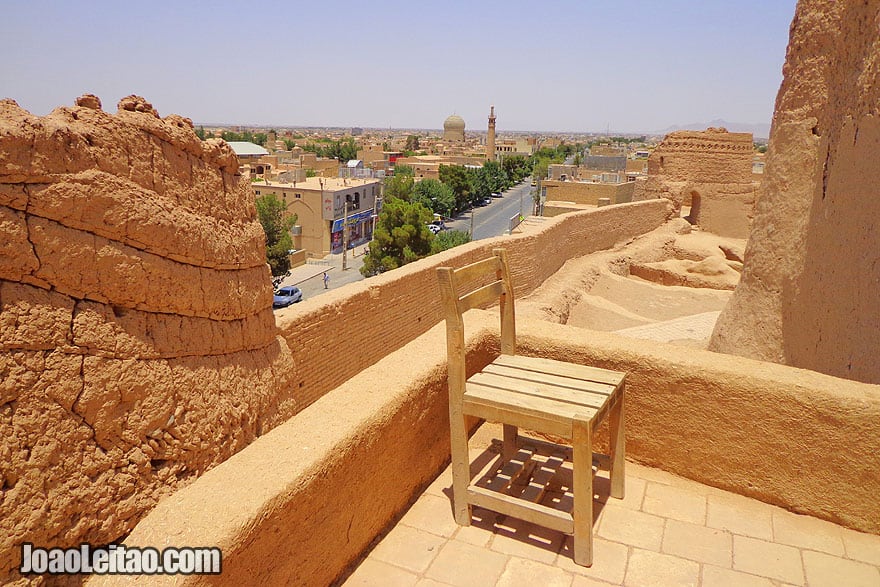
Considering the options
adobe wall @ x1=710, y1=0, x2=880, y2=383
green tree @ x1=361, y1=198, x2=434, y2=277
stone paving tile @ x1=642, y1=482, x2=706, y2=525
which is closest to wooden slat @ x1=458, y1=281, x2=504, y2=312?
stone paving tile @ x1=642, y1=482, x2=706, y2=525

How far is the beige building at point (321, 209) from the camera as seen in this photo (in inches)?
1326

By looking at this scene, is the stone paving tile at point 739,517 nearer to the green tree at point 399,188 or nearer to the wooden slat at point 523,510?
the wooden slat at point 523,510

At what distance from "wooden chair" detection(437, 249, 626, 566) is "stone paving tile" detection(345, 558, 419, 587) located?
0.40 meters

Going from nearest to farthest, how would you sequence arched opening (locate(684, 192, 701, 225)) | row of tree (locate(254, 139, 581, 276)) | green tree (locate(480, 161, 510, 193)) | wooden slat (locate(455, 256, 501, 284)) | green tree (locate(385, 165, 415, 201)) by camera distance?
wooden slat (locate(455, 256, 501, 284))
arched opening (locate(684, 192, 701, 225))
row of tree (locate(254, 139, 581, 276))
green tree (locate(385, 165, 415, 201))
green tree (locate(480, 161, 510, 193))

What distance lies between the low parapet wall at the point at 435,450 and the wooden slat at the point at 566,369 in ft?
1.12

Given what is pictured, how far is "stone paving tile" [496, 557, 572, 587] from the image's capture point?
7.77 ft

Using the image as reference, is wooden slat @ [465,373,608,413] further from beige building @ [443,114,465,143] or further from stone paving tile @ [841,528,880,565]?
beige building @ [443,114,465,143]

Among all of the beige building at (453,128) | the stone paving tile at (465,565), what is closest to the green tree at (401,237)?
the stone paving tile at (465,565)

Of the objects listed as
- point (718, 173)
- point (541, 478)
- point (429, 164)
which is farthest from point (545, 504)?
point (429, 164)

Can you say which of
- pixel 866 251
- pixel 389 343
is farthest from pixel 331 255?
pixel 866 251

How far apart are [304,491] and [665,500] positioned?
175 centimetres

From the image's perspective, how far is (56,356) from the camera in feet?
6.90

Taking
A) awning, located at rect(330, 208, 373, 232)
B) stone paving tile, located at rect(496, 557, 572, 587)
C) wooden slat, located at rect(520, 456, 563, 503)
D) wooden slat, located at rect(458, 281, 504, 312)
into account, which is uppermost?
wooden slat, located at rect(458, 281, 504, 312)

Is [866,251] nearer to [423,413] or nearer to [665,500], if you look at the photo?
[665,500]
